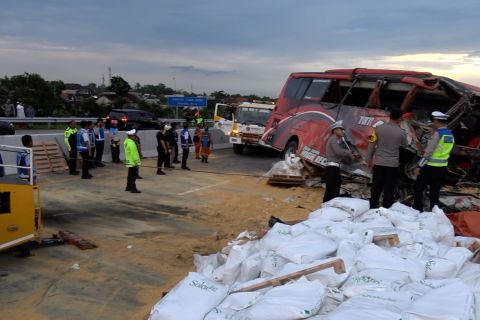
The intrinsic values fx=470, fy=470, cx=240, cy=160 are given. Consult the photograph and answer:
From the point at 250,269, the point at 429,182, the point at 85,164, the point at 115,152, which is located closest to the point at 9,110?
the point at 115,152

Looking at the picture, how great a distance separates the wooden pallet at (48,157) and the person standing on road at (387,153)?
30.3 ft

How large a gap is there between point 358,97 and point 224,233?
18.6ft

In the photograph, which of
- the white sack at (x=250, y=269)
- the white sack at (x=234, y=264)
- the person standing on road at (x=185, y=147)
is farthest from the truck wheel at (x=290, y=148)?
the white sack at (x=250, y=269)

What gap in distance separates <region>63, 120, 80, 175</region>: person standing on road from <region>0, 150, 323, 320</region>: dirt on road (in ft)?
1.53

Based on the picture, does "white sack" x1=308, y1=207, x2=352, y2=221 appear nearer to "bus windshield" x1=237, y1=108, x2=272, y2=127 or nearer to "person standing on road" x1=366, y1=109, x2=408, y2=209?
"person standing on road" x1=366, y1=109, x2=408, y2=209

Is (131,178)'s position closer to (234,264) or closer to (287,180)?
(287,180)

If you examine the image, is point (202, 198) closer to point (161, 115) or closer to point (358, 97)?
point (358, 97)

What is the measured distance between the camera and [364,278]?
12.9 ft

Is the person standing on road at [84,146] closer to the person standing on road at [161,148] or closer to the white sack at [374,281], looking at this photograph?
the person standing on road at [161,148]

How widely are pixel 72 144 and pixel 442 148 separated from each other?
9555mm

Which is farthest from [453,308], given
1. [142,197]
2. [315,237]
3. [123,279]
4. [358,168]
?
[142,197]

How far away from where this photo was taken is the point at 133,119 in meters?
26.4

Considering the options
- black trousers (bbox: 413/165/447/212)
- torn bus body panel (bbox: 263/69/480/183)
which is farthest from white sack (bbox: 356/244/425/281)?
torn bus body panel (bbox: 263/69/480/183)

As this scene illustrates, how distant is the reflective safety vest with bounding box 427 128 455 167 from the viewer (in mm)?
7316
